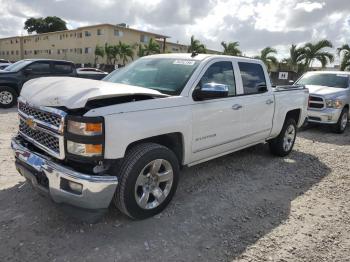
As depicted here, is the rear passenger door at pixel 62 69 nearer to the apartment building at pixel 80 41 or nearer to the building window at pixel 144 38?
the apartment building at pixel 80 41

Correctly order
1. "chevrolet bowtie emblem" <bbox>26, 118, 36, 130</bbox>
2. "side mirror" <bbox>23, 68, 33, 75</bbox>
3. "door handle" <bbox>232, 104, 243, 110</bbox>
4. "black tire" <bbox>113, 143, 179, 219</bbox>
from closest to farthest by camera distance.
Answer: "black tire" <bbox>113, 143, 179, 219</bbox>
"chevrolet bowtie emblem" <bbox>26, 118, 36, 130</bbox>
"door handle" <bbox>232, 104, 243, 110</bbox>
"side mirror" <bbox>23, 68, 33, 75</bbox>

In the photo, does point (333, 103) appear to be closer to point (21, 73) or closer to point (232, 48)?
point (21, 73)

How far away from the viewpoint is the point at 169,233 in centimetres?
353

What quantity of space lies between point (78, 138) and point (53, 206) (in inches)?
49.8

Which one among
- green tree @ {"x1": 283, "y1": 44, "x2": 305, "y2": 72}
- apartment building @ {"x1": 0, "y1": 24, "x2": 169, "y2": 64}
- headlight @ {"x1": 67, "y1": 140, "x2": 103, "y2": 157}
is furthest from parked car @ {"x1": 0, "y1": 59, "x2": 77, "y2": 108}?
apartment building @ {"x1": 0, "y1": 24, "x2": 169, "y2": 64}

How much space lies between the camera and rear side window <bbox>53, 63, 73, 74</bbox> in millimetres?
12084

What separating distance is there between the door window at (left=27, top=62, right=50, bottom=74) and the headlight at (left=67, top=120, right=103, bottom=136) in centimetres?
949

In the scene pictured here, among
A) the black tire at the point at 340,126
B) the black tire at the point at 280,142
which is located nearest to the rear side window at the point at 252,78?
the black tire at the point at 280,142

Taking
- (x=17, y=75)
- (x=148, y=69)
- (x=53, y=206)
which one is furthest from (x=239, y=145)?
(x=17, y=75)

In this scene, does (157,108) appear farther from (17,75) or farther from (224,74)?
(17,75)

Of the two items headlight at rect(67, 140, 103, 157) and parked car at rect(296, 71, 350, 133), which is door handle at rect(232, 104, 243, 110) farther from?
parked car at rect(296, 71, 350, 133)

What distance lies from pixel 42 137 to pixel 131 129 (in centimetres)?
96

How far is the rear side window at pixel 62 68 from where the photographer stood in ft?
39.6

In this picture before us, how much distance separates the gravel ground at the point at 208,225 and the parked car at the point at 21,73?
6.39 meters
